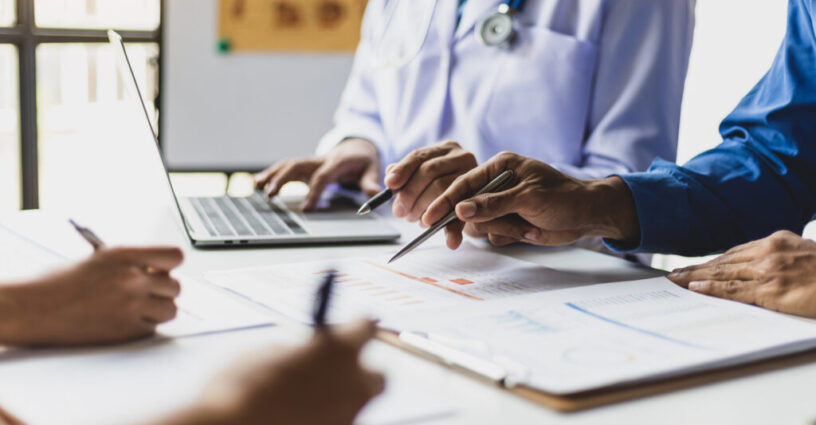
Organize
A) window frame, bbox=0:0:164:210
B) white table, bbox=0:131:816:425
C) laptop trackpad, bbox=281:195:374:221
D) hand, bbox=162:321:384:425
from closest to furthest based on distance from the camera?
hand, bbox=162:321:384:425
white table, bbox=0:131:816:425
laptop trackpad, bbox=281:195:374:221
window frame, bbox=0:0:164:210

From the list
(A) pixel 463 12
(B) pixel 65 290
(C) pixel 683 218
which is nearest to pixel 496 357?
(B) pixel 65 290

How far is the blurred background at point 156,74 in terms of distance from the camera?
8.08ft

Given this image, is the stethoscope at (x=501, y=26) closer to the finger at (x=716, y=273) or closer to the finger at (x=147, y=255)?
the finger at (x=716, y=273)

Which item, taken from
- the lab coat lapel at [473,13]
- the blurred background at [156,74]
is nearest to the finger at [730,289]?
the lab coat lapel at [473,13]

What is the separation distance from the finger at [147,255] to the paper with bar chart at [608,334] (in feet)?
0.65

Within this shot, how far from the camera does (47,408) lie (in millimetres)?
530

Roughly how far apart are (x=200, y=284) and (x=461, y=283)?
0.27m

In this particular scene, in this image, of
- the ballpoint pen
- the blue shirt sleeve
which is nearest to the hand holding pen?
the ballpoint pen

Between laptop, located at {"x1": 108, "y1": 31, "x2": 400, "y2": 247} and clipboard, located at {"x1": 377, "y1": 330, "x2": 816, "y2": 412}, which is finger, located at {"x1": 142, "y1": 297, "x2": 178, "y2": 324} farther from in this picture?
laptop, located at {"x1": 108, "y1": 31, "x2": 400, "y2": 247}

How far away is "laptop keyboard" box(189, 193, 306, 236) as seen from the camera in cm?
108

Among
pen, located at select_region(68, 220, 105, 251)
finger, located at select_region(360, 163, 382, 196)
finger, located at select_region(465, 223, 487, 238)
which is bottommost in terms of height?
finger, located at select_region(360, 163, 382, 196)

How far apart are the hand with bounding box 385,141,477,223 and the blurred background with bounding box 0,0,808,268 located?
1406 mm

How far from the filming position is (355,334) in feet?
1.56

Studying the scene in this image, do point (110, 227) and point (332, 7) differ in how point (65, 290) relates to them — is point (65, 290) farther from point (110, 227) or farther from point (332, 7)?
point (332, 7)
